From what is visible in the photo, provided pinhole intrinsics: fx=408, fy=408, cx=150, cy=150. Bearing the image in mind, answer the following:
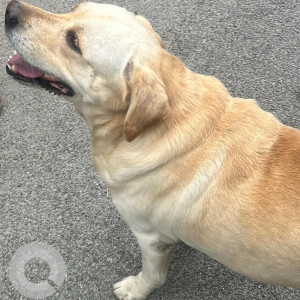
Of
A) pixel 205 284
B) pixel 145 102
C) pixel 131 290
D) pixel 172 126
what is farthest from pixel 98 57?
pixel 205 284

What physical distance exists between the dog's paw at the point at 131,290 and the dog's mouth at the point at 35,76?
1.06 m

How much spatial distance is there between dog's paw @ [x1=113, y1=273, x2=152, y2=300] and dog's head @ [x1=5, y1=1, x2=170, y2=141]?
3.15 ft

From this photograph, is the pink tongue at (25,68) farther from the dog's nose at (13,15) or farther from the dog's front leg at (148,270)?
the dog's front leg at (148,270)

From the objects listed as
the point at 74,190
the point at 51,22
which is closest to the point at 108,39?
the point at 51,22

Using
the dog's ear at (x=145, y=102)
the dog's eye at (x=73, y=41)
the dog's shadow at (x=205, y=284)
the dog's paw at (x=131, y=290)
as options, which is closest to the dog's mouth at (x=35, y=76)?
the dog's eye at (x=73, y=41)

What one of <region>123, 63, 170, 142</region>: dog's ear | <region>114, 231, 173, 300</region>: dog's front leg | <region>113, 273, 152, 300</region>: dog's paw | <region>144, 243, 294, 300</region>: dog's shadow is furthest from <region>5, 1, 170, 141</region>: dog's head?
<region>144, 243, 294, 300</region>: dog's shadow

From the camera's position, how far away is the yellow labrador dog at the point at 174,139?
59.2 inches

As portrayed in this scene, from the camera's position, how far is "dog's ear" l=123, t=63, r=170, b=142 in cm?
146

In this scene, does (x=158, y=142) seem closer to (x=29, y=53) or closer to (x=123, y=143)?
(x=123, y=143)

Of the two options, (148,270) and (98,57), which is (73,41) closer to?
(98,57)

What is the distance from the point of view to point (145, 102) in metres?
1.46

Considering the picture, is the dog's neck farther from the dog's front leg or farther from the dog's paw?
the dog's paw

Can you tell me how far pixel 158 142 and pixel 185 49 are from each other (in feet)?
5.89

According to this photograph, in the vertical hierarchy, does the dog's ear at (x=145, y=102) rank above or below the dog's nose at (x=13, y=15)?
below
